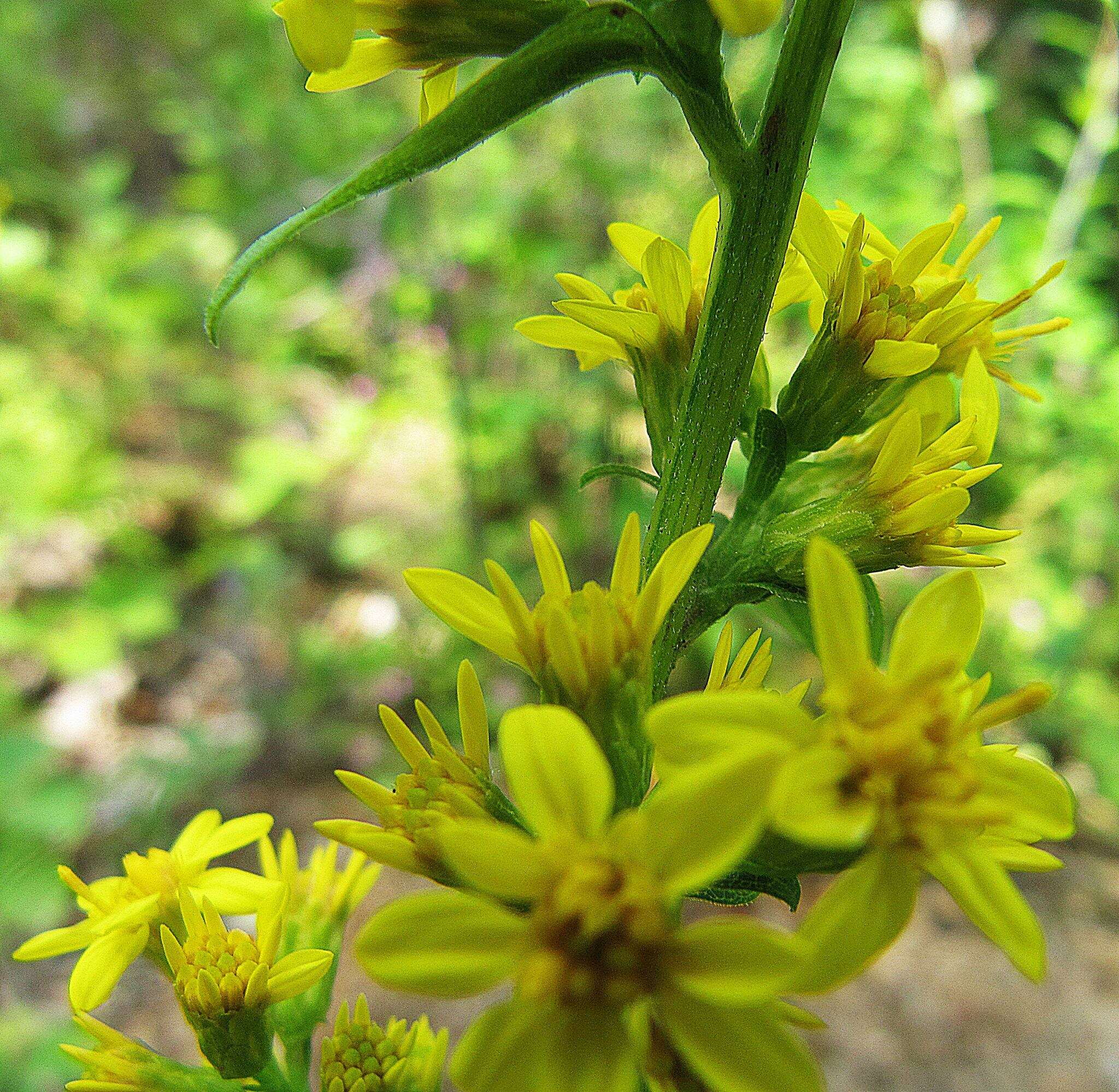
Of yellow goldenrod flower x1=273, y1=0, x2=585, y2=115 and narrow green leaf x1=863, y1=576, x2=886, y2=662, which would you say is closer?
yellow goldenrod flower x1=273, y1=0, x2=585, y2=115

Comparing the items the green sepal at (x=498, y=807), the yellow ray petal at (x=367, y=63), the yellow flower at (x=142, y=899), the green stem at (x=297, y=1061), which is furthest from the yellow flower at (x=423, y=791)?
the yellow ray petal at (x=367, y=63)

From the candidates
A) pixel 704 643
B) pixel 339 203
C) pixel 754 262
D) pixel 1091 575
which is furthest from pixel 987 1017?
pixel 339 203

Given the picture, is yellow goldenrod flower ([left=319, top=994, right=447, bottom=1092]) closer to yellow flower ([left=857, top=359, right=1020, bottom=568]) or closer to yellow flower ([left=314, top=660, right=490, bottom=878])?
yellow flower ([left=314, top=660, right=490, bottom=878])

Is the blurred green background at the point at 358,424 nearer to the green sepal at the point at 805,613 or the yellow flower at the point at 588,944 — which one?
the green sepal at the point at 805,613

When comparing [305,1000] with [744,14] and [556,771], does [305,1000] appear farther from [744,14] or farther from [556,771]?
[744,14]

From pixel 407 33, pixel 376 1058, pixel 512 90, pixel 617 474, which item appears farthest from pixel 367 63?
pixel 376 1058

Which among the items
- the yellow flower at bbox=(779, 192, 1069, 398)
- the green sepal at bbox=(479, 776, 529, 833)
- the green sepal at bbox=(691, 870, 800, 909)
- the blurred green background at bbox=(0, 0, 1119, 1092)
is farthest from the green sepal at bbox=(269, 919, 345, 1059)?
the blurred green background at bbox=(0, 0, 1119, 1092)
